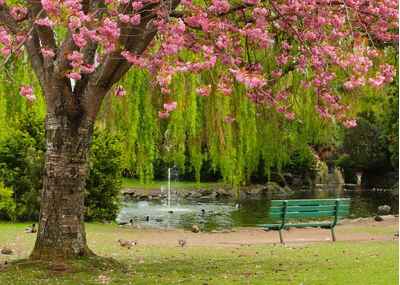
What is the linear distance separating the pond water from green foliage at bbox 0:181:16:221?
4.17 meters

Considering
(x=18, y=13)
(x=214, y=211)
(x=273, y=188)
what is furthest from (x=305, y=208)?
(x=273, y=188)

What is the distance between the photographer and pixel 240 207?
28.5 metres

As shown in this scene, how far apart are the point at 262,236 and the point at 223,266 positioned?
6.43 metres

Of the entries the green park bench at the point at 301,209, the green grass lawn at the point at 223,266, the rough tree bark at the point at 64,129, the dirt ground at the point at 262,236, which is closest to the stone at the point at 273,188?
the dirt ground at the point at 262,236

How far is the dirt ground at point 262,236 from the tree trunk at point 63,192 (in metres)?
4.60

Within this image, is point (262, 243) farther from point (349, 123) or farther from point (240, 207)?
point (240, 207)

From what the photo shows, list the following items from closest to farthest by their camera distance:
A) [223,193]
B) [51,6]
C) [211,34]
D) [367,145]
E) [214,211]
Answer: [51,6] < [211,34] < [214,211] < [223,193] < [367,145]

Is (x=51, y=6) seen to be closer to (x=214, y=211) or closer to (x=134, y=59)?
(x=134, y=59)

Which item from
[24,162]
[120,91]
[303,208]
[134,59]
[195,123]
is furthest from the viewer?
[24,162]

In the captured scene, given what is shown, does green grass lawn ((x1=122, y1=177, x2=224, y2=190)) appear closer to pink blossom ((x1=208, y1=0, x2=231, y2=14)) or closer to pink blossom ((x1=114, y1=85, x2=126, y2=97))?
pink blossom ((x1=114, y1=85, x2=126, y2=97))

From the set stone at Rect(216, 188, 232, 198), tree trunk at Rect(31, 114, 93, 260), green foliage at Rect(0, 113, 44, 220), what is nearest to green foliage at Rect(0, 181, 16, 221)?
green foliage at Rect(0, 113, 44, 220)

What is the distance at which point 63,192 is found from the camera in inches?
341

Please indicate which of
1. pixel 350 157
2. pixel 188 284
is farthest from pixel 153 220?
pixel 350 157

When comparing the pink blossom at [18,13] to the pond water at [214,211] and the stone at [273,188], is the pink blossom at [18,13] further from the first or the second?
the stone at [273,188]
